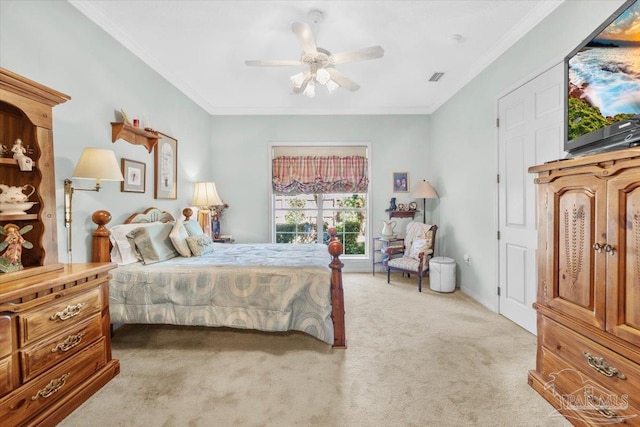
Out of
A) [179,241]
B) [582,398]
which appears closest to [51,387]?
[179,241]

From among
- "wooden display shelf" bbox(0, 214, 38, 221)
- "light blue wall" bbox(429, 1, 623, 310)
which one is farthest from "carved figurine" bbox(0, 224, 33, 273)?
"light blue wall" bbox(429, 1, 623, 310)

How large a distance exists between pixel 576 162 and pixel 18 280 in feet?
9.76

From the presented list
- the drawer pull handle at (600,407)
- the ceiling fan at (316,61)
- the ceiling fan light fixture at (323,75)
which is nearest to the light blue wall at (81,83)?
the ceiling fan at (316,61)

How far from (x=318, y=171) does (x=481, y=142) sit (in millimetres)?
2511

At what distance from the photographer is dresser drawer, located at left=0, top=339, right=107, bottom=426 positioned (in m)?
1.40

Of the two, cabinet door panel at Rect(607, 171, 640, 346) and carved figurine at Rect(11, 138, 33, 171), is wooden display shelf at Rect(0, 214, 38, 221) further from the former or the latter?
cabinet door panel at Rect(607, 171, 640, 346)

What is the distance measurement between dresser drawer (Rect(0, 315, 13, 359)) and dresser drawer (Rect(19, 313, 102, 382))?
0.24ft

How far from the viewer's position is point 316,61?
8.61ft

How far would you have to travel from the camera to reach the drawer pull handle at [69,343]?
1.64 meters

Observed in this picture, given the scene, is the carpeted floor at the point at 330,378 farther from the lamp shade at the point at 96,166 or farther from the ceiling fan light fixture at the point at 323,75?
the ceiling fan light fixture at the point at 323,75

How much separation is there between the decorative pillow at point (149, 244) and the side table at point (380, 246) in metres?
3.07

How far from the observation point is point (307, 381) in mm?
1996

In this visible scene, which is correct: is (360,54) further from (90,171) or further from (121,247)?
(121,247)

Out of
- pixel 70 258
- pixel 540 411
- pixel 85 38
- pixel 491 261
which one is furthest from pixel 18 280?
pixel 491 261
